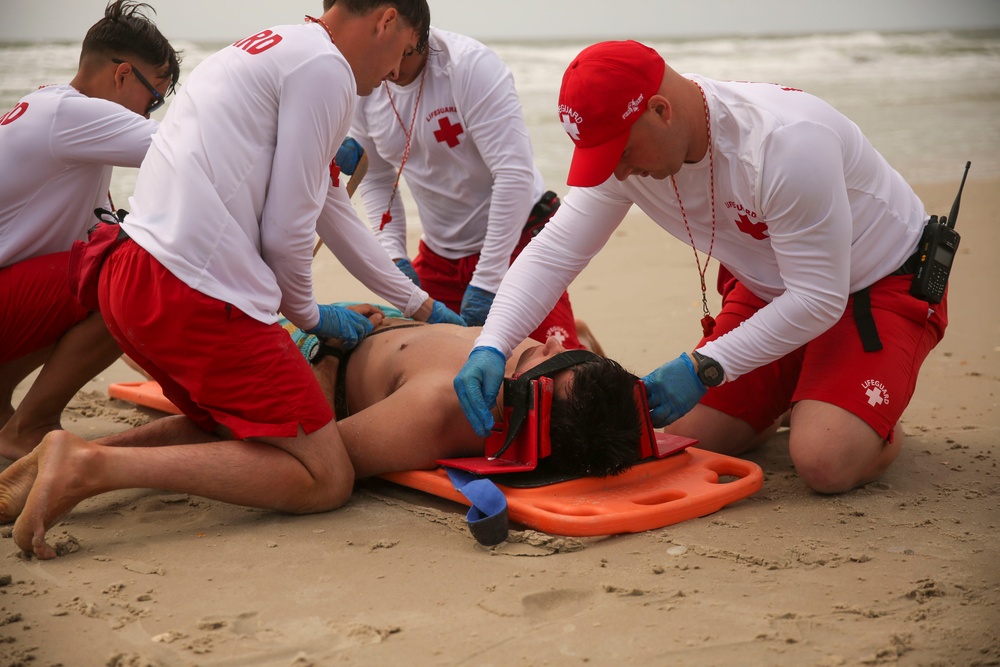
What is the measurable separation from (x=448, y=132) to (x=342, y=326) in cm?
111

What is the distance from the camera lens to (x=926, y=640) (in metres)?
1.84

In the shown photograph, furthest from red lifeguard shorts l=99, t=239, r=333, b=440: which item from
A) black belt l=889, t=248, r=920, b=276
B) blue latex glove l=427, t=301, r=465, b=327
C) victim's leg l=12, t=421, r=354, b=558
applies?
black belt l=889, t=248, r=920, b=276

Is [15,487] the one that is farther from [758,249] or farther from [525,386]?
[758,249]

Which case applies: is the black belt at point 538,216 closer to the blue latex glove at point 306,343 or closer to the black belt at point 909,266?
the blue latex glove at point 306,343

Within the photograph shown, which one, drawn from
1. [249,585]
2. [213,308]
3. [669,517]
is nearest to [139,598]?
[249,585]

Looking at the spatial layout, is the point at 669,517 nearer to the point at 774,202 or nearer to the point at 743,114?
the point at 774,202

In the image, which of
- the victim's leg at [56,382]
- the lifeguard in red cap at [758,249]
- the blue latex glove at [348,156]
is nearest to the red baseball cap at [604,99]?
the lifeguard in red cap at [758,249]

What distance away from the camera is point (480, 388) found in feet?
8.54

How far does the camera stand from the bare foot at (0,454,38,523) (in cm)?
238

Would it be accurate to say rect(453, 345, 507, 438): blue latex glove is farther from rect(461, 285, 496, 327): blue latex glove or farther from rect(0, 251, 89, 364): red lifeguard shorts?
rect(0, 251, 89, 364): red lifeguard shorts

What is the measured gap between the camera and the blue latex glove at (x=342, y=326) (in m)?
2.82

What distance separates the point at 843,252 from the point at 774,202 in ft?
0.77

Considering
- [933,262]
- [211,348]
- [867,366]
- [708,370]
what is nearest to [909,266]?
[933,262]

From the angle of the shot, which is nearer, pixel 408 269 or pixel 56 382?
pixel 56 382
